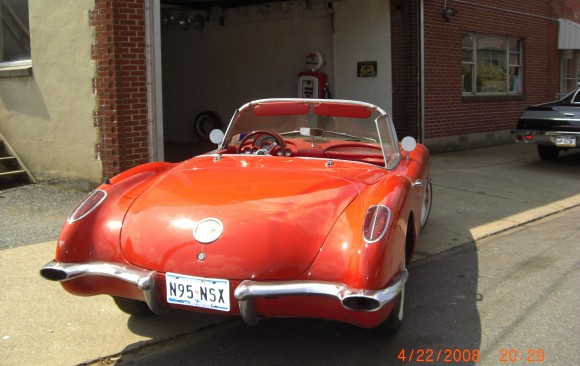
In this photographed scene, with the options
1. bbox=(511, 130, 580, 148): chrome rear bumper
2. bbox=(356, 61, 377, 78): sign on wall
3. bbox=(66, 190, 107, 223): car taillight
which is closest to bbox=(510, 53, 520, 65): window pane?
bbox=(511, 130, 580, 148): chrome rear bumper

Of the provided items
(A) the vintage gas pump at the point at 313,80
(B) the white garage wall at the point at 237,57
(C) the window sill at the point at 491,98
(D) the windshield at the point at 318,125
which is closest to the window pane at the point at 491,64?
(C) the window sill at the point at 491,98

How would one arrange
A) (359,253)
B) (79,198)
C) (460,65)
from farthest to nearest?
(460,65) → (79,198) → (359,253)

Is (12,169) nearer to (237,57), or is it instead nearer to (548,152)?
(237,57)

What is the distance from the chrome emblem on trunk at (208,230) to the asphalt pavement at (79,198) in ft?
3.13

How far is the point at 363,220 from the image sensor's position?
121 inches

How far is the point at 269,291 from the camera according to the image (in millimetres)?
2779

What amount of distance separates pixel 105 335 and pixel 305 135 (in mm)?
2222

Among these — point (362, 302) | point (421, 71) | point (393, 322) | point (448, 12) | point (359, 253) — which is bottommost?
point (393, 322)

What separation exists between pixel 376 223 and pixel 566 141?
318 inches

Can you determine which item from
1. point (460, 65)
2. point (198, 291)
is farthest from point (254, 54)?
point (198, 291)

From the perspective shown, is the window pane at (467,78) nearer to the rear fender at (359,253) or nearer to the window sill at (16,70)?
the window sill at (16,70)

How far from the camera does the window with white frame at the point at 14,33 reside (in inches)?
322

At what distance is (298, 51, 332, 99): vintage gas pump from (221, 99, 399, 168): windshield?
6901mm

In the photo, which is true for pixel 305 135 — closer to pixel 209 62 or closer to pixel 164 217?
pixel 164 217
